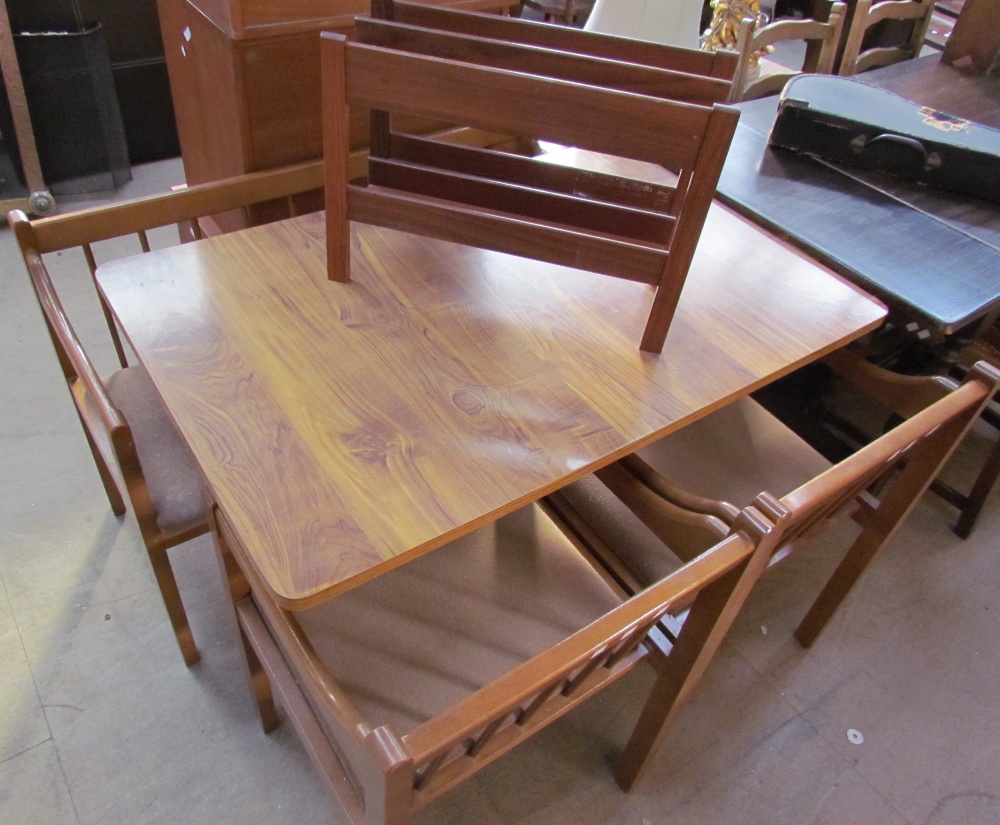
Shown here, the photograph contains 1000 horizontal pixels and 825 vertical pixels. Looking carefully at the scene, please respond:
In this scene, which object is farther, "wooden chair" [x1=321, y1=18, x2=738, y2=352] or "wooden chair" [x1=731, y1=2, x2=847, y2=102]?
"wooden chair" [x1=731, y1=2, x2=847, y2=102]

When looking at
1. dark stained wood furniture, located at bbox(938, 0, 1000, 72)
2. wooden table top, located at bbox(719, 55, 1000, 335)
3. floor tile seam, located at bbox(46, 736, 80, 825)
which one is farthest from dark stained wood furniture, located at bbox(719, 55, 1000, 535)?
floor tile seam, located at bbox(46, 736, 80, 825)

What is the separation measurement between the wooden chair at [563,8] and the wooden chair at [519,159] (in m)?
2.03

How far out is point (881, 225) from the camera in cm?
140

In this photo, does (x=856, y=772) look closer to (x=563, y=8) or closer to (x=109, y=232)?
(x=109, y=232)

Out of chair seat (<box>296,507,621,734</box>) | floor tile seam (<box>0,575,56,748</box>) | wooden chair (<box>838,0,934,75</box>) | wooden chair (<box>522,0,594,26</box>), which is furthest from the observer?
wooden chair (<box>522,0,594,26</box>)

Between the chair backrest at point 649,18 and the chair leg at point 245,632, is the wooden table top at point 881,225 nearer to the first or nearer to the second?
the chair backrest at point 649,18

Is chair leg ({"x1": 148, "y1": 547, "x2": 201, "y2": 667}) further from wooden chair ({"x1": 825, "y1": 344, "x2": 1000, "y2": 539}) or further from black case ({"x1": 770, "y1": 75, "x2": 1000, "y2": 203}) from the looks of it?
black case ({"x1": 770, "y1": 75, "x2": 1000, "y2": 203})

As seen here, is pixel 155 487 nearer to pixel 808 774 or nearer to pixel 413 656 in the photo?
pixel 413 656

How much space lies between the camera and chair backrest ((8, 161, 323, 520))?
0.95 m

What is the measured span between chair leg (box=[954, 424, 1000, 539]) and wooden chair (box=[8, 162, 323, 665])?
1559mm

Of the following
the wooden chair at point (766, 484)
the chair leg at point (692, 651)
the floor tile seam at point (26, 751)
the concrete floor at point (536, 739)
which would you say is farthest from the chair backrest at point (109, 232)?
the chair leg at point (692, 651)

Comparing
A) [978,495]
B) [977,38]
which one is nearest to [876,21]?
[977,38]

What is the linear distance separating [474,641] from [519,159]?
0.70 m

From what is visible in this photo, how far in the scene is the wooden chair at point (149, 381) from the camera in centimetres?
106
